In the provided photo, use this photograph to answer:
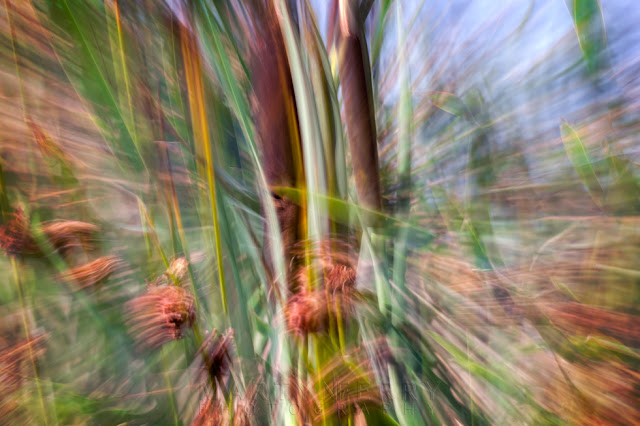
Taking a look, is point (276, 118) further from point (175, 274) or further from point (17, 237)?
point (17, 237)

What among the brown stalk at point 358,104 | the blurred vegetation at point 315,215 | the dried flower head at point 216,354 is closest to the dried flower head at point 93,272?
the blurred vegetation at point 315,215

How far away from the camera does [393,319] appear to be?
28 cm

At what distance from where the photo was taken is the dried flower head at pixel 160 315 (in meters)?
0.29

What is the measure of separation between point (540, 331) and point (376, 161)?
20 cm

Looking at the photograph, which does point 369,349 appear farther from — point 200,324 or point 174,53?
point 174,53

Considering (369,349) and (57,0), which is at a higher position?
(57,0)

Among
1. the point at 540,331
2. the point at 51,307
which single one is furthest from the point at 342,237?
the point at 51,307

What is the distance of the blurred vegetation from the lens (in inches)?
10.5

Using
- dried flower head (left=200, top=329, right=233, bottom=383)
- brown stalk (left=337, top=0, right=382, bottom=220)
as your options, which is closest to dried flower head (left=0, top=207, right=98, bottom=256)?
dried flower head (left=200, top=329, right=233, bottom=383)

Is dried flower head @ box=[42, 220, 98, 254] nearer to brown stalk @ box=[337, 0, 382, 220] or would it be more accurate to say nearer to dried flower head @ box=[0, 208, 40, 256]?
dried flower head @ box=[0, 208, 40, 256]

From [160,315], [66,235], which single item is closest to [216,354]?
[160,315]

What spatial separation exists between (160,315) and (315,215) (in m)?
0.17

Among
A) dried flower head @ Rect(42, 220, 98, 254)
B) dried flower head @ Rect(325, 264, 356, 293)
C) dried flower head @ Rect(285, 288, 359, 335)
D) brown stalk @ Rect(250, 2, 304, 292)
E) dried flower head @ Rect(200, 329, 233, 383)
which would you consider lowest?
dried flower head @ Rect(200, 329, 233, 383)

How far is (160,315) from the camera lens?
11.6 inches
